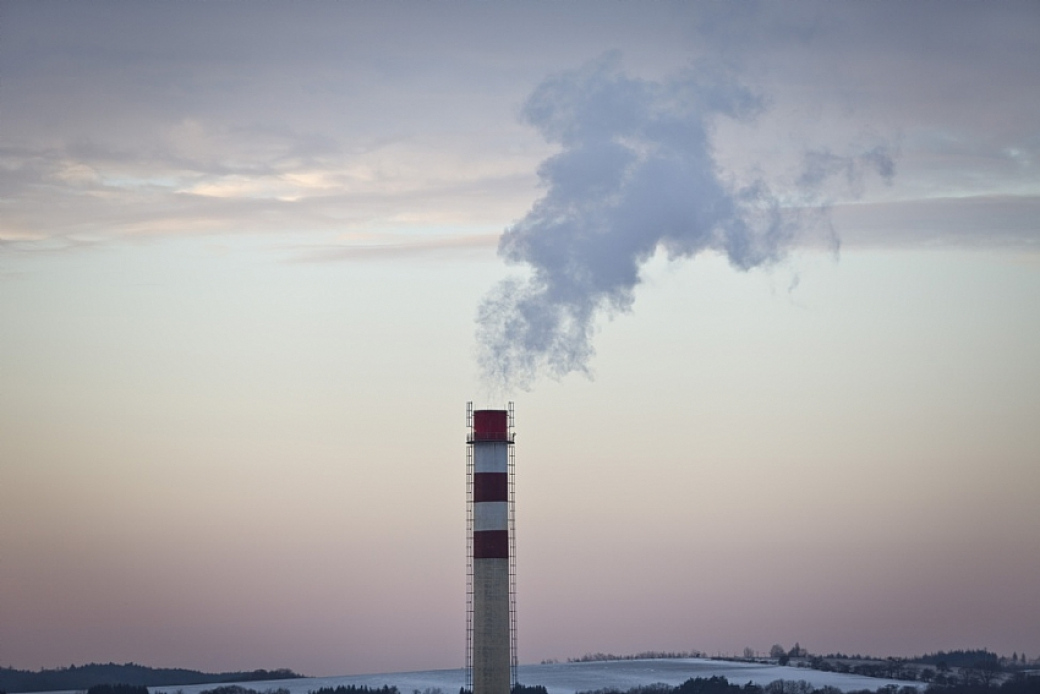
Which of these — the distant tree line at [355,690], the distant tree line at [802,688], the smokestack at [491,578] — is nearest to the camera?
the smokestack at [491,578]

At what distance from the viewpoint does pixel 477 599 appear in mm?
44625

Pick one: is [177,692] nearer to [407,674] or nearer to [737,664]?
[407,674]

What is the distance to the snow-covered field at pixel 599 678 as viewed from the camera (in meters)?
79.2

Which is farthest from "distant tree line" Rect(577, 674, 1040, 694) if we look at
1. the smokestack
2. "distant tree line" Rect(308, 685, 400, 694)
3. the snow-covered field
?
the smokestack

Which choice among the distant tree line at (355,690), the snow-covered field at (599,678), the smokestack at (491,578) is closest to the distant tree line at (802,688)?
the snow-covered field at (599,678)

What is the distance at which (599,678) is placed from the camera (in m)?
84.9

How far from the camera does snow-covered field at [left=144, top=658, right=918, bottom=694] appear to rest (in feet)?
260

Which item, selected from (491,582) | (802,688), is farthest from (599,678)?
(491,582)

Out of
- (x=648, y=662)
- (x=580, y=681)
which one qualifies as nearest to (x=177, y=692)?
(x=580, y=681)

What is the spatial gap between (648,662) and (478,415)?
183 ft

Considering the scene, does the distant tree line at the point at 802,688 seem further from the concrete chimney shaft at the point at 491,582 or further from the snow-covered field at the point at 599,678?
the concrete chimney shaft at the point at 491,582

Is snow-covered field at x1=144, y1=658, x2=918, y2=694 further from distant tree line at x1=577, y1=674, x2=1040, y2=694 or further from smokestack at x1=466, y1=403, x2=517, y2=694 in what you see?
smokestack at x1=466, y1=403, x2=517, y2=694

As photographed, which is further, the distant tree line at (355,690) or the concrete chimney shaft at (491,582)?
the distant tree line at (355,690)

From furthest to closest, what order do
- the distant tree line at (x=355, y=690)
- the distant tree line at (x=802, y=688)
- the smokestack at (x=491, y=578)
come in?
the distant tree line at (x=802, y=688) → the distant tree line at (x=355, y=690) → the smokestack at (x=491, y=578)
